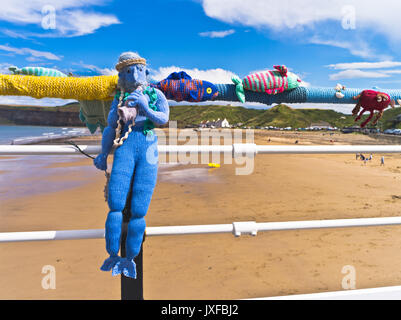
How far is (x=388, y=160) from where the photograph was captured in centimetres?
1242

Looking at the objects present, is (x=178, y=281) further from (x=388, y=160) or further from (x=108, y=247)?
(x=388, y=160)

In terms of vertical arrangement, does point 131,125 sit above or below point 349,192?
above

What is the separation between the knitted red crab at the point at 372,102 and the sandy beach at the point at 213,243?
211cm

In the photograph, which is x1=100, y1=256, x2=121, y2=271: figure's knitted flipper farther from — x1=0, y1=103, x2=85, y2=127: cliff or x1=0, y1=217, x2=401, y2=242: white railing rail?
x1=0, y1=103, x2=85, y2=127: cliff

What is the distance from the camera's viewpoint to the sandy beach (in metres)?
2.79

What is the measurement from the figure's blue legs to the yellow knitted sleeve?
31cm

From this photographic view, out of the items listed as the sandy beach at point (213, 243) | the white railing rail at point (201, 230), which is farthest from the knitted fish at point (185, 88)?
the sandy beach at point (213, 243)

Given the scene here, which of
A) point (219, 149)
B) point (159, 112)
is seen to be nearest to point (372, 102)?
point (219, 149)

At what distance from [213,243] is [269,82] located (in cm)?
306

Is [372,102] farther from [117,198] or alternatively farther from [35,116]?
[35,116]

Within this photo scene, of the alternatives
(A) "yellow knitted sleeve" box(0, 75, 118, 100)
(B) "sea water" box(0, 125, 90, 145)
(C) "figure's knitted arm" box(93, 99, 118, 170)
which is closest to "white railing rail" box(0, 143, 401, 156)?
(C) "figure's knitted arm" box(93, 99, 118, 170)

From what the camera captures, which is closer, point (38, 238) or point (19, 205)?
point (38, 238)

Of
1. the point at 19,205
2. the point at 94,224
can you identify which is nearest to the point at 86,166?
the point at 19,205
